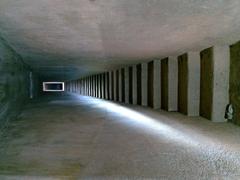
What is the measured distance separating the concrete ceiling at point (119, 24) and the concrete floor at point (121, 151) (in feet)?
5.59

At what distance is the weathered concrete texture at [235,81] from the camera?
14.3ft

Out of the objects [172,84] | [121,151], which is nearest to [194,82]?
[172,84]

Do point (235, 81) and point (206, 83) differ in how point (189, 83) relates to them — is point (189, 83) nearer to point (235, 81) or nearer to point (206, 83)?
point (206, 83)

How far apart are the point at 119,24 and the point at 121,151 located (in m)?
1.99

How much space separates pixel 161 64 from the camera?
23.3 feet

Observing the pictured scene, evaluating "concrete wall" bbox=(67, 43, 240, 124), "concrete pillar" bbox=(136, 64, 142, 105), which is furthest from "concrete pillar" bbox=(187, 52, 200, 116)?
"concrete pillar" bbox=(136, 64, 142, 105)

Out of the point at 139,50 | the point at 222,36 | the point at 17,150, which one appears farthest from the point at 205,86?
the point at 17,150

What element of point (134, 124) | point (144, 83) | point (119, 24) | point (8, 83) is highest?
point (119, 24)

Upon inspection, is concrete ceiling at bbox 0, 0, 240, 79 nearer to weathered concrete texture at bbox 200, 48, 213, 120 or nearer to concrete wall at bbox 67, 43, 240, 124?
weathered concrete texture at bbox 200, 48, 213, 120

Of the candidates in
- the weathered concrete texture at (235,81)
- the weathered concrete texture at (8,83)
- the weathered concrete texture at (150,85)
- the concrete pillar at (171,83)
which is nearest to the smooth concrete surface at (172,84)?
the concrete pillar at (171,83)

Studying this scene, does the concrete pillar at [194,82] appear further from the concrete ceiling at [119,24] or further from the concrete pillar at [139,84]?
the concrete pillar at [139,84]

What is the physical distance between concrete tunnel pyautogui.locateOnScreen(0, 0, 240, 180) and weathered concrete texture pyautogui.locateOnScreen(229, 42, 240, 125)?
20 millimetres

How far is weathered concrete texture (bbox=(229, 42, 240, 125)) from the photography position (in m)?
4.35

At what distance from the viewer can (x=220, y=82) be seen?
4680 mm
